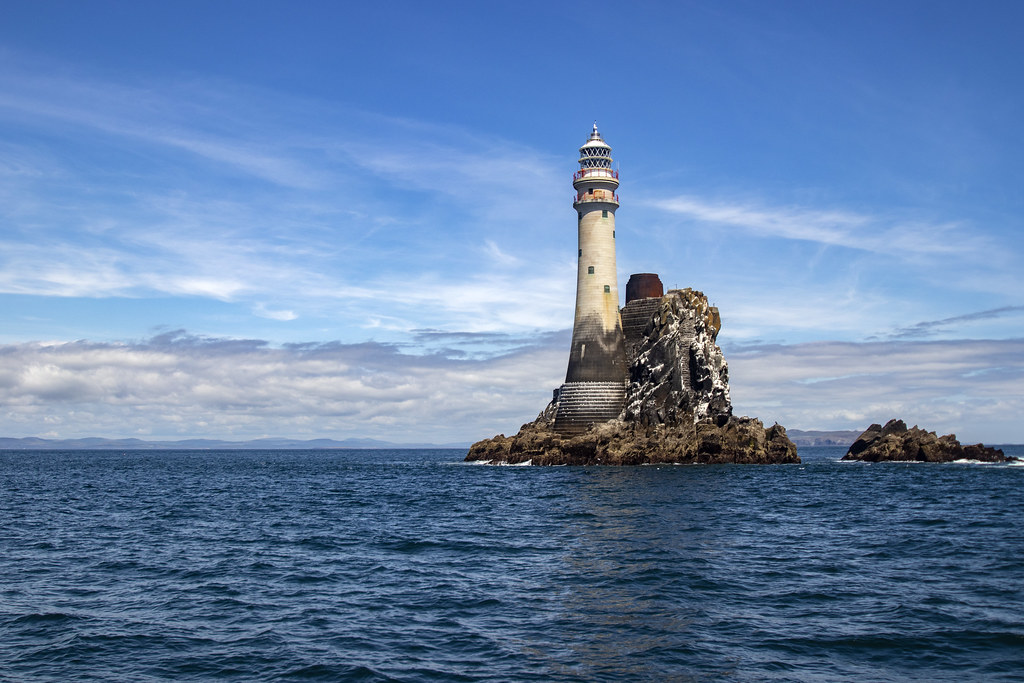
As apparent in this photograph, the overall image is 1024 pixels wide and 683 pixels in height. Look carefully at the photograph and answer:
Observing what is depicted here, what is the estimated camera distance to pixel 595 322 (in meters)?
82.2

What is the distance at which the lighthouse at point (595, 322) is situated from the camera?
8131cm

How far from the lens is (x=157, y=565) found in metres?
26.7

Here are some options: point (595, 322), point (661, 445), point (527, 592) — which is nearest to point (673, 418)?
point (661, 445)

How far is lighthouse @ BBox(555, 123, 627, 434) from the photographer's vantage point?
3201 inches

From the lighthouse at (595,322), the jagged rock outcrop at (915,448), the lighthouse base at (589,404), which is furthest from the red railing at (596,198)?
the jagged rock outcrop at (915,448)

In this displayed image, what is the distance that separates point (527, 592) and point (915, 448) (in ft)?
251

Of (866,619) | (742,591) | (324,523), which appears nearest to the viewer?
(866,619)

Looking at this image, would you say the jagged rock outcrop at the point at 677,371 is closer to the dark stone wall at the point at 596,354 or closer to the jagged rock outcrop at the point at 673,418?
the jagged rock outcrop at the point at 673,418

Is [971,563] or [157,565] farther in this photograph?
[157,565]

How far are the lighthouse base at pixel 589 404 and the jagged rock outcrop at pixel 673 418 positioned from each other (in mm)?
863

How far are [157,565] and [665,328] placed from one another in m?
60.9

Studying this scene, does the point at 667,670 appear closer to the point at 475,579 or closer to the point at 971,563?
the point at 475,579

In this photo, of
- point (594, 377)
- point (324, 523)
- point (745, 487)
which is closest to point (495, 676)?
point (324, 523)

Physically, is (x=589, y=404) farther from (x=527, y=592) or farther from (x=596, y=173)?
(x=527, y=592)
